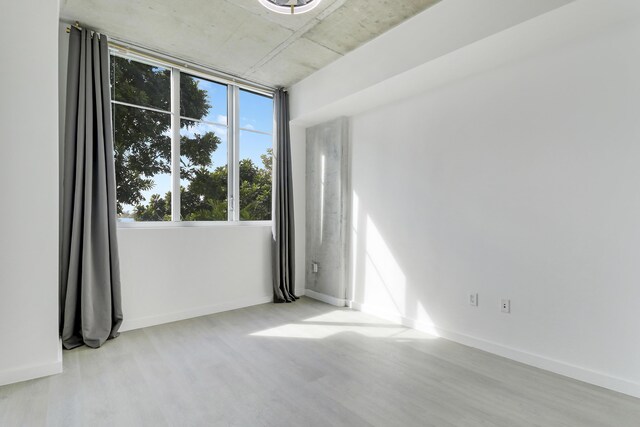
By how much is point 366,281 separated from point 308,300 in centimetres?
95

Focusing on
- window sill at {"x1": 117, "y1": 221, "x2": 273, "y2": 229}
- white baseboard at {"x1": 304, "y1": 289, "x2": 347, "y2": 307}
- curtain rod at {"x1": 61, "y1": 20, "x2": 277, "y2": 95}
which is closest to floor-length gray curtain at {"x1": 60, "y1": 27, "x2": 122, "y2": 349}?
curtain rod at {"x1": 61, "y1": 20, "x2": 277, "y2": 95}

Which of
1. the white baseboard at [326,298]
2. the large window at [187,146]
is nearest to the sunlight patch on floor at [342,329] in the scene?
the white baseboard at [326,298]

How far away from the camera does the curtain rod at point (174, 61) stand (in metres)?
3.36

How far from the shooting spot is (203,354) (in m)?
2.83

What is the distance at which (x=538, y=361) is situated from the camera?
2.61 meters

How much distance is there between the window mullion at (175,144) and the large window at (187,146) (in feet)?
0.03

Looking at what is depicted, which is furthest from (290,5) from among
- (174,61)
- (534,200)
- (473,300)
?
(473,300)

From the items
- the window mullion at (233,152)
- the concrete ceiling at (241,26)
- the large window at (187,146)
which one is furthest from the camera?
the window mullion at (233,152)

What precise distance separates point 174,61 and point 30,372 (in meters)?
3.19

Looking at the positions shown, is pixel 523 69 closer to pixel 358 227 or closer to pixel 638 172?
pixel 638 172

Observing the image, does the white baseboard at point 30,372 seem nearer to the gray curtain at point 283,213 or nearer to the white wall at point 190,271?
the white wall at point 190,271

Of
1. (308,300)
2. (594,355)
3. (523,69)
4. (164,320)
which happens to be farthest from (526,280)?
(164,320)

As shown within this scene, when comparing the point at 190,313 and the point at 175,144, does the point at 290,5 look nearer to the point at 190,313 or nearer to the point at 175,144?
the point at 175,144

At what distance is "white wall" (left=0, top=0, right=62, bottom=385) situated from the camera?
2318 millimetres
